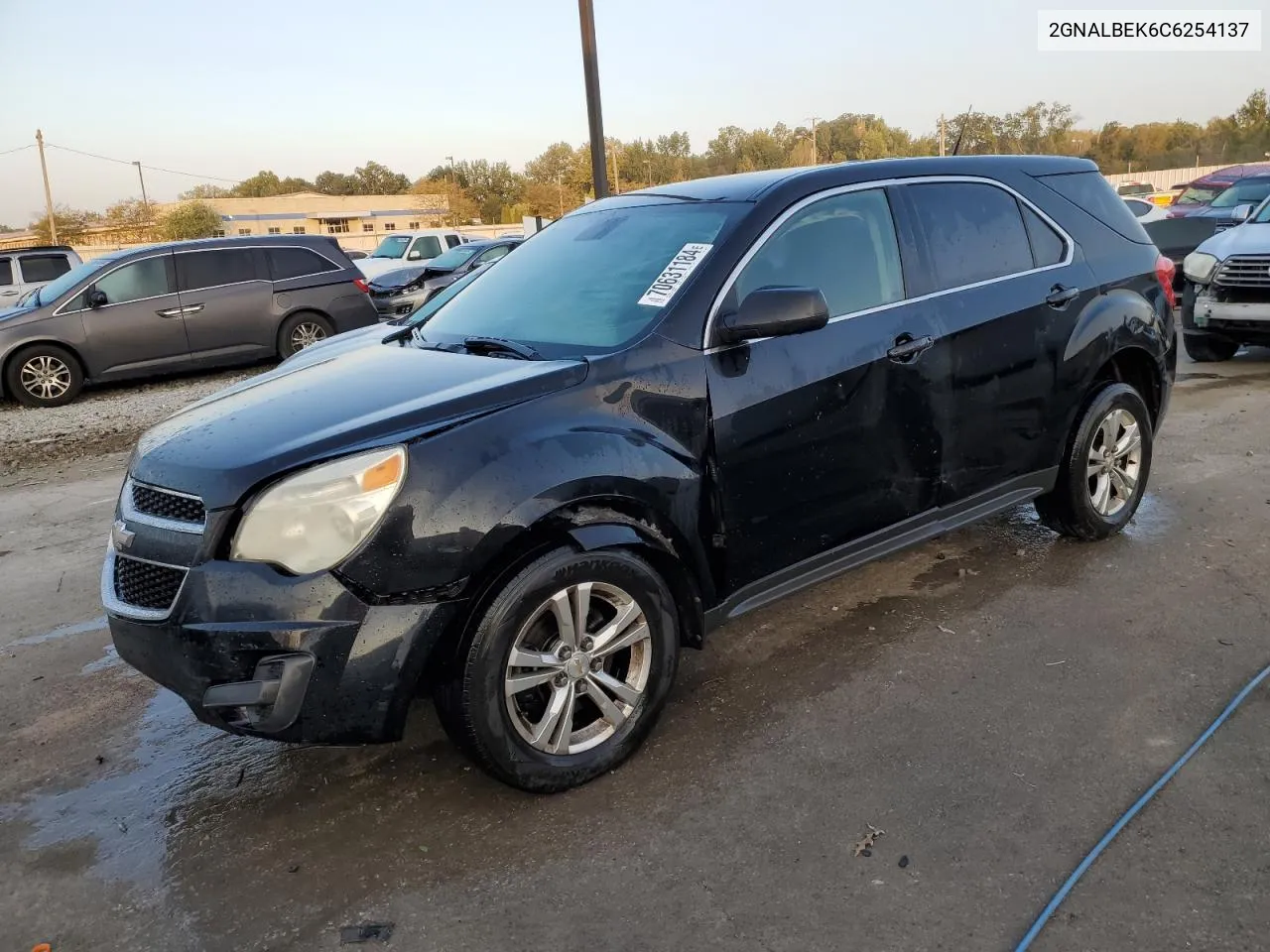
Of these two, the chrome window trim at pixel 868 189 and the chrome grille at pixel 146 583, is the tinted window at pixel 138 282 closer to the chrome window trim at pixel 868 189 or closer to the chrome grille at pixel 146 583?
the chrome grille at pixel 146 583

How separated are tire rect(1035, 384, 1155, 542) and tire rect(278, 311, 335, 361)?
9879 mm

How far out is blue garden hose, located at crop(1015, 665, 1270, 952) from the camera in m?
2.36

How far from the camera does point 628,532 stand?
299cm

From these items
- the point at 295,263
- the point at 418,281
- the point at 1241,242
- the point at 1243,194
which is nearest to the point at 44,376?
the point at 295,263

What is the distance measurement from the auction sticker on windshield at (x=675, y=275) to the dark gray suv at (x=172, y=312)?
9853mm

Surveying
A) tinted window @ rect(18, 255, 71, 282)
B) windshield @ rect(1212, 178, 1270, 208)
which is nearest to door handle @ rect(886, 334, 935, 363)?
windshield @ rect(1212, 178, 1270, 208)

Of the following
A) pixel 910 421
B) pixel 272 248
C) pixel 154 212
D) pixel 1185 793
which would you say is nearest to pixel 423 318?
pixel 910 421

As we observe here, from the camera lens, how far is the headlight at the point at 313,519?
2.61m

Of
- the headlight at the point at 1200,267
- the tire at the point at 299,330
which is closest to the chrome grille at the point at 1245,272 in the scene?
the headlight at the point at 1200,267

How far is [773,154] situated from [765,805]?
2870 inches

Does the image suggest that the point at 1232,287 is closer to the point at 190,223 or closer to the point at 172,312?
the point at 172,312

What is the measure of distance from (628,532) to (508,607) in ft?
1.49

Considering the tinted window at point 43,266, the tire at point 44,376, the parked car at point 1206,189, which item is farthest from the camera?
the parked car at point 1206,189

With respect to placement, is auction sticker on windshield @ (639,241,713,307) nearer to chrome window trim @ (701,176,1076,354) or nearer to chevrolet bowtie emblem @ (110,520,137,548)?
chrome window trim @ (701,176,1076,354)
